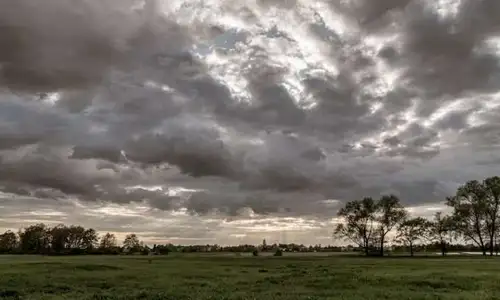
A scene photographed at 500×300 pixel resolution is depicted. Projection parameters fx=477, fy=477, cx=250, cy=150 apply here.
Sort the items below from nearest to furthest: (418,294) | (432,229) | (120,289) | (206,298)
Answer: (206,298), (418,294), (120,289), (432,229)

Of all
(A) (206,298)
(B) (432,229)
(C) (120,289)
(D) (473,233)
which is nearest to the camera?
(A) (206,298)

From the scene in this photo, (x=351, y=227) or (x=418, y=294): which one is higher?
(x=351, y=227)

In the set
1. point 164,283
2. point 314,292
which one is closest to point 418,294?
point 314,292

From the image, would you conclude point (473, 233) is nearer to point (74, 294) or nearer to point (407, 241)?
point (407, 241)

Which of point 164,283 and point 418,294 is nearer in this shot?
point 418,294

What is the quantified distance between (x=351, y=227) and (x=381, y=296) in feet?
423

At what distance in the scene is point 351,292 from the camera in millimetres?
38812

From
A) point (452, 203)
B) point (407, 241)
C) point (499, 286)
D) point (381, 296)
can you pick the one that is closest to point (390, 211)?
point (407, 241)

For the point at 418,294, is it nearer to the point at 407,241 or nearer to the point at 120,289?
the point at 120,289

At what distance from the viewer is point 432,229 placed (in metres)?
159

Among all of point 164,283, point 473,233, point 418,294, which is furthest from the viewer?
point 473,233

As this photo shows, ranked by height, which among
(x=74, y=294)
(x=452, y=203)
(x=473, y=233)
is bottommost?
(x=74, y=294)

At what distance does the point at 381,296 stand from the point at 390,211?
12818 cm

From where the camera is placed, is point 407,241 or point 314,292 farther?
point 407,241
